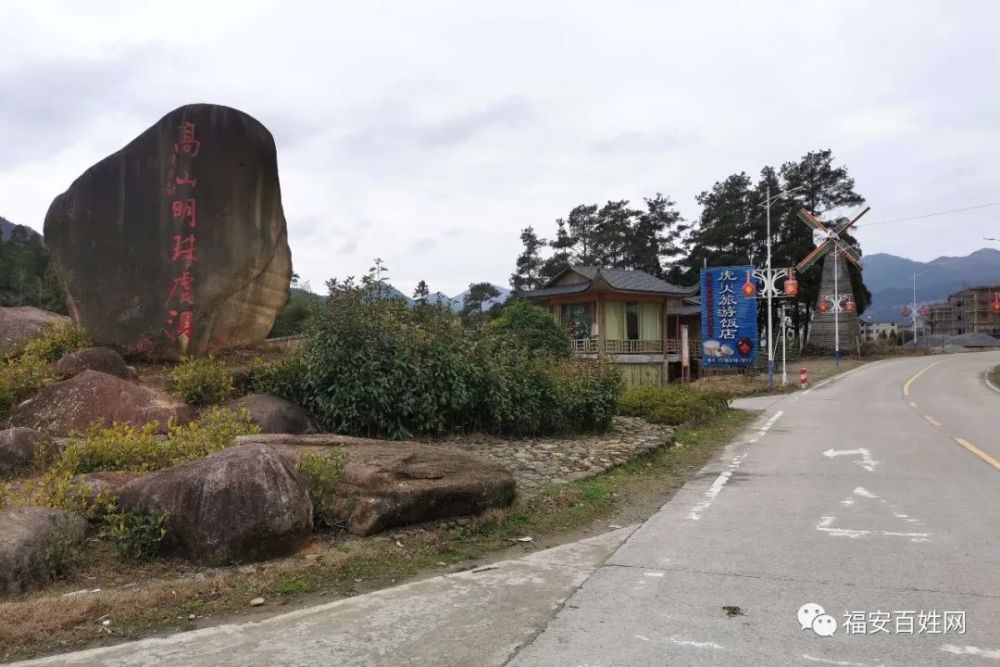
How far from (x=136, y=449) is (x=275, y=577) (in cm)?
246

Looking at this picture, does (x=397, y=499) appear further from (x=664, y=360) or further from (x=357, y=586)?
(x=664, y=360)

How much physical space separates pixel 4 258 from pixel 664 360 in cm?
4132

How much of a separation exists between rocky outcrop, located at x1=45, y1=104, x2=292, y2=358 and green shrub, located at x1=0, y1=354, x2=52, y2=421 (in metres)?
1.33

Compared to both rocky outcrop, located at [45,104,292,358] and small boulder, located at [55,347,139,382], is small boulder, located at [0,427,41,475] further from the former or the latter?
rocky outcrop, located at [45,104,292,358]

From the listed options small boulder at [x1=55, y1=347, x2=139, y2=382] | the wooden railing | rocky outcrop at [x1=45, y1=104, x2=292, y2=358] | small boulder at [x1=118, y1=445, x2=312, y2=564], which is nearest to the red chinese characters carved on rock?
rocky outcrop at [x1=45, y1=104, x2=292, y2=358]

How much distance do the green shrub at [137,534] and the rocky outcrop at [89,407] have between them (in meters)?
3.31

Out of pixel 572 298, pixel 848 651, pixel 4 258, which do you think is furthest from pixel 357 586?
pixel 4 258

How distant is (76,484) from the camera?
5.48 meters

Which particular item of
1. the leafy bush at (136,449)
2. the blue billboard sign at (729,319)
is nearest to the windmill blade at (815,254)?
the blue billboard sign at (729,319)

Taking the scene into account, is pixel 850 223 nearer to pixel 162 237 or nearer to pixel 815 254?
pixel 815 254

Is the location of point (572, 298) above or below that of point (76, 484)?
above

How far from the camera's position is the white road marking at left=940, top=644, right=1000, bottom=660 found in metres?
3.59

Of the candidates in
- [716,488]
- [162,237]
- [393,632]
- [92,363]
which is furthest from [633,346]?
[393,632]

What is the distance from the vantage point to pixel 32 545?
461 cm
